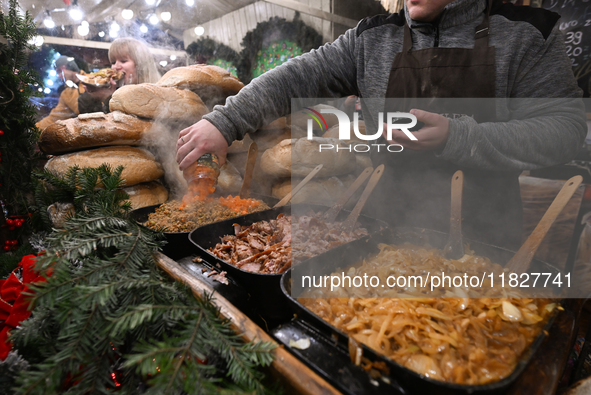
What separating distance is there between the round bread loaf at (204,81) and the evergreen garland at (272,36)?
0.71 meters

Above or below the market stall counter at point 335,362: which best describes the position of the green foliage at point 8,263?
below

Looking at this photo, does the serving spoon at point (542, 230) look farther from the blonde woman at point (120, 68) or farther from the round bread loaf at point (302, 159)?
the blonde woman at point (120, 68)

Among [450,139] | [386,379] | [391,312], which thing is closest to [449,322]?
[391,312]

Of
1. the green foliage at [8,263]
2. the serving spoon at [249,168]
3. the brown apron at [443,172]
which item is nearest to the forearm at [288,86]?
the serving spoon at [249,168]

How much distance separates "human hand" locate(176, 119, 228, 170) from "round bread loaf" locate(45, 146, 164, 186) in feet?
2.05

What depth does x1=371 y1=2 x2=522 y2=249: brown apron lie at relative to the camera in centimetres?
161

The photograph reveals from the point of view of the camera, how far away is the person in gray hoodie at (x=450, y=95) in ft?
4.76

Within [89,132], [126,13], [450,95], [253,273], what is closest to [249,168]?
[89,132]

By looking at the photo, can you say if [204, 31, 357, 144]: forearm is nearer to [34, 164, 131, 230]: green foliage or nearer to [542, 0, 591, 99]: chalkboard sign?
[34, 164, 131, 230]: green foliage

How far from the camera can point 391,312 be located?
→ 0.89 metres

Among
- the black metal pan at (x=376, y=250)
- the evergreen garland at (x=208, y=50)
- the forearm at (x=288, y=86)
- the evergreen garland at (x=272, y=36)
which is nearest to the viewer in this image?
the black metal pan at (x=376, y=250)

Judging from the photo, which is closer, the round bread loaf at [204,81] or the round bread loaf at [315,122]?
the round bread loaf at [204,81]

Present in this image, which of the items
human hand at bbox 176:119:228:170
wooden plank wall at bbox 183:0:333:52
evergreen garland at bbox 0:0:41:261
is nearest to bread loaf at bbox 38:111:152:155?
evergreen garland at bbox 0:0:41:261

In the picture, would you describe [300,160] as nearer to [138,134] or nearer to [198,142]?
[198,142]
